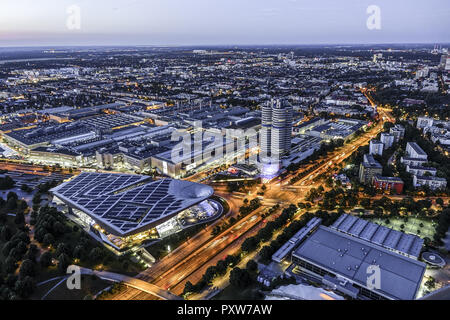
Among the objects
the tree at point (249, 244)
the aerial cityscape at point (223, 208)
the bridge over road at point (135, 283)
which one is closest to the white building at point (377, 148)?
the aerial cityscape at point (223, 208)

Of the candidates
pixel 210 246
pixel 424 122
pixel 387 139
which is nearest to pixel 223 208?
pixel 210 246

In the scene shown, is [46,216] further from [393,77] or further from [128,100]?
[393,77]

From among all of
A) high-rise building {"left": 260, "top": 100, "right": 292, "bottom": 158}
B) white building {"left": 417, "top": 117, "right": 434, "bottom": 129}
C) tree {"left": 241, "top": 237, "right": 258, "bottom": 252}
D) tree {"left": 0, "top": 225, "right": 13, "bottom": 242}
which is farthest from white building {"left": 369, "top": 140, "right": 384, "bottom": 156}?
tree {"left": 0, "top": 225, "right": 13, "bottom": 242}

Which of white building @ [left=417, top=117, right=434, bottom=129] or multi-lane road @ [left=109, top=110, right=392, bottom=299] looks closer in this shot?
multi-lane road @ [left=109, top=110, right=392, bottom=299]

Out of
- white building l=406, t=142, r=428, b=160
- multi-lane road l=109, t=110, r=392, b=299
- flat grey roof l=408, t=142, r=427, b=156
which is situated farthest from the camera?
flat grey roof l=408, t=142, r=427, b=156

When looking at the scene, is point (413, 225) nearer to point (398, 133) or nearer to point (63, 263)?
point (398, 133)

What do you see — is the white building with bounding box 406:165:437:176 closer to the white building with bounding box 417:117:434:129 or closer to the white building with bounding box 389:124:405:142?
the white building with bounding box 389:124:405:142

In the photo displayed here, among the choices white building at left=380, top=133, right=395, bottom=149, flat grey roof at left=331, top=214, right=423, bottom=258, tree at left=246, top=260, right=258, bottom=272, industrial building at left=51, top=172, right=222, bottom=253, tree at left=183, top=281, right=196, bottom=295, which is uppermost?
white building at left=380, top=133, right=395, bottom=149

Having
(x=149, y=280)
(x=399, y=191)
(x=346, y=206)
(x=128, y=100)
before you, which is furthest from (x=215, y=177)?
(x=128, y=100)
